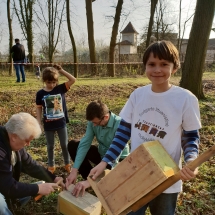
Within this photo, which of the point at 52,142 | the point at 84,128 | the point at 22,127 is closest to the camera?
the point at 22,127

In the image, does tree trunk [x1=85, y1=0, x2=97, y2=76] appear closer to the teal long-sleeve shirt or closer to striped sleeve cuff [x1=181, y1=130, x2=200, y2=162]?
the teal long-sleeve shirt

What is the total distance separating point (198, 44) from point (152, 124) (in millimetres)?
5813

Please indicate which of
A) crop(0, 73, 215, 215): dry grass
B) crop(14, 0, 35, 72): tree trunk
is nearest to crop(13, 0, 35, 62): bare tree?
crop(14, 0, 35, 72): tree trunk

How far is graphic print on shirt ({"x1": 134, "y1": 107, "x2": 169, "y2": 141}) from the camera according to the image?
4.93ft

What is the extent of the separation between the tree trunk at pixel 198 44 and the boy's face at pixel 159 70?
A: 224 inches

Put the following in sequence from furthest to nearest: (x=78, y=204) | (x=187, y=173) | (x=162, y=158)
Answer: (x=78, y=204) < (x=162, y=158) < (x=187, y=173)

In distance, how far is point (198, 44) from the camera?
21.8 feet

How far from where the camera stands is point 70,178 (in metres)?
2.52

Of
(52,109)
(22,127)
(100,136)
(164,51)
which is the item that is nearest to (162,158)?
(164,51)

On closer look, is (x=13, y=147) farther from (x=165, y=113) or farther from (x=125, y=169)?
(x=165, y=113)

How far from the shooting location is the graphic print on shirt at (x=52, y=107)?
3.29 m

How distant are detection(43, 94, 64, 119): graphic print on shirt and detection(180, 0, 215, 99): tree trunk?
4689 mm

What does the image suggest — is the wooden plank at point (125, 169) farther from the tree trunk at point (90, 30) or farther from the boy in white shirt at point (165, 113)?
the tree trunk at point (90, 30)

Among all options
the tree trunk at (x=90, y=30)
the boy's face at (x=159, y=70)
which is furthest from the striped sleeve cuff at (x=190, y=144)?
the tree trunk at (x=90, y=30)
